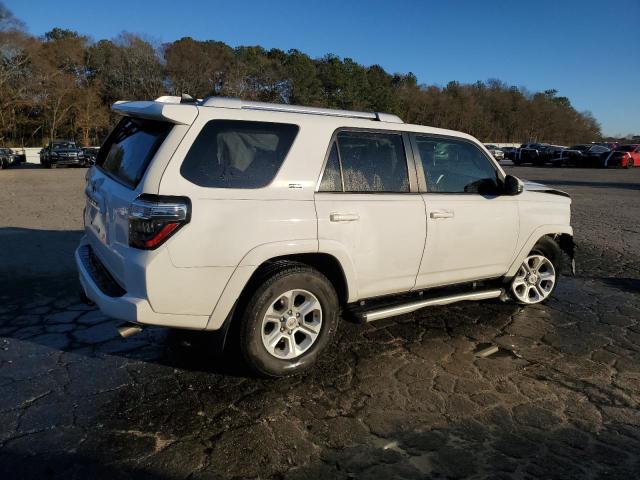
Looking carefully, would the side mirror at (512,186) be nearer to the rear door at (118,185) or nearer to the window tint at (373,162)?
the window tint at (373,162)

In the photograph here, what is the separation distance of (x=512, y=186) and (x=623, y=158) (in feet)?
122

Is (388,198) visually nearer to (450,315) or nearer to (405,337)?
(405,337)

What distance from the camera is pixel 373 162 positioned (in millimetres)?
3975

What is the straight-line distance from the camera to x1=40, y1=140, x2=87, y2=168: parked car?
110 feet

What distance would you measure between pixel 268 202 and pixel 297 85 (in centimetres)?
6821

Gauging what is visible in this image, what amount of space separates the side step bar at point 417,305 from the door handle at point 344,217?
29.0 inches

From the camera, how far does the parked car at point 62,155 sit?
3362 centimetres

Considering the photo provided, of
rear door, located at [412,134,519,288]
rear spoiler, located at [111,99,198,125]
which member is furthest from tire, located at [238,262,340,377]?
rear spoiler, located at [111,99,198,125]

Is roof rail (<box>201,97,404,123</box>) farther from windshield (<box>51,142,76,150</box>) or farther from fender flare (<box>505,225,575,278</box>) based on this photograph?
windshield (<box>51,142,76,150</box>)

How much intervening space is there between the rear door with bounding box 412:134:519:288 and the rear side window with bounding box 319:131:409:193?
21 cm

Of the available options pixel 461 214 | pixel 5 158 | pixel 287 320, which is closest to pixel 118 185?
pixel 287 320

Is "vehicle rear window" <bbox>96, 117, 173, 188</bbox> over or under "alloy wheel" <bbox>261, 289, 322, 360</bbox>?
over

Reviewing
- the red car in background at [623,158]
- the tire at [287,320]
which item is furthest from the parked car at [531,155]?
the tire at [287,320]

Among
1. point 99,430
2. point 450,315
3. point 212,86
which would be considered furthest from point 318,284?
point 212,86
